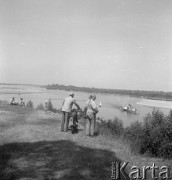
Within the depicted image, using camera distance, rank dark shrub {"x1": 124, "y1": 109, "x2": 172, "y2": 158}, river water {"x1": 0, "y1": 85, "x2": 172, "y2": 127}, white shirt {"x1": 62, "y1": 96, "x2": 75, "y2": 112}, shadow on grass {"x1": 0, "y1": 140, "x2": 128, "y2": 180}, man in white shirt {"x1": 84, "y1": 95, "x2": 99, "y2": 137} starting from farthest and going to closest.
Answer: river water {"x1": 0, "y1": 85, "x2": 172, "y2": 127}, white shirt {"x1": 62, "y1": 96, "x2": 75, "y2": 112}, man in white shirt {"x1": 84, "y1": 95, "x2": 99, "y2": 137}, dark shrub {"x1": 124, "y1": 109, "x2": 172, "y2": 158}, shadow on grass {"x1": 0, "y1": 140, "x2": 128, "y2": 180}

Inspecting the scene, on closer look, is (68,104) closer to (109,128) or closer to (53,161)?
(53,161)

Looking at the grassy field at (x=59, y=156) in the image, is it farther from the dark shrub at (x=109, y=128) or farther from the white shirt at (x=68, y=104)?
the dark shrub at (x=109, y=128)

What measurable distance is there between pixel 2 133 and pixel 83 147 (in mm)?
3847

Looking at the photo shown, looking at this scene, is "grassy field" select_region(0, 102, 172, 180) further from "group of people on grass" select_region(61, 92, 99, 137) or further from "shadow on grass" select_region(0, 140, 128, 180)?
"group of people on grass" select_region(61, 92, 99, 137)

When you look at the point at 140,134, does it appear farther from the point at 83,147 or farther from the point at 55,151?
the point at 55,151

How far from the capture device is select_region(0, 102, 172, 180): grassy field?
5195 mm

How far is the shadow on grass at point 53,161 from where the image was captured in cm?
510

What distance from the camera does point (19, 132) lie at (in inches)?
375

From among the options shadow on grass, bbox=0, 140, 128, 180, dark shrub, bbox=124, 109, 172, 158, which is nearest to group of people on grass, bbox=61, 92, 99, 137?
shadow on grass, bbox=0, 140, 128, 180

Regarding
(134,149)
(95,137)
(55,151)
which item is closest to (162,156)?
(134,149)

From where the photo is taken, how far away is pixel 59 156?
652 centimetres

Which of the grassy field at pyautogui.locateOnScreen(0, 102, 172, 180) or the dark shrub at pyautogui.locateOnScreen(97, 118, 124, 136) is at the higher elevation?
the grassy field at pyautogui.locateOnScreen(0, 102, 172, 180)

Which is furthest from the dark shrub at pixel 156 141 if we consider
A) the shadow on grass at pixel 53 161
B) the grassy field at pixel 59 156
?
the shadow on grass at pixel 53 161

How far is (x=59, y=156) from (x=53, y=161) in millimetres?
482
